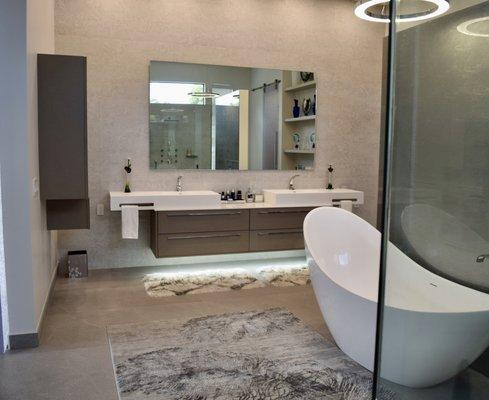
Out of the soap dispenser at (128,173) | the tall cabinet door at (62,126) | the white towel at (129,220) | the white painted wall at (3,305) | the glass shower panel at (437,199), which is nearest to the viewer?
the glass shower panel at (437,199)

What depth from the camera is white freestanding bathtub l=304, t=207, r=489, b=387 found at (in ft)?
6.93

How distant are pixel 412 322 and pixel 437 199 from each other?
549mm

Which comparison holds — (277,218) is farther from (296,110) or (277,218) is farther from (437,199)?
(437,199)

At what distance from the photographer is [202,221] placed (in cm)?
494

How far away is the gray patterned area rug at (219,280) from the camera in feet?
15.1

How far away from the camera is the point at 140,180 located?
5.26 metres

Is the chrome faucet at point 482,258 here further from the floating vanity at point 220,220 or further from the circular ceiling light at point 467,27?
the floating vanity at point 220,220

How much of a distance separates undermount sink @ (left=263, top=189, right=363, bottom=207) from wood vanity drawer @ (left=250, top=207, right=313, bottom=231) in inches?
3.6

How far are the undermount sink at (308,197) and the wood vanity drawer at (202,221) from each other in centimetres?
42

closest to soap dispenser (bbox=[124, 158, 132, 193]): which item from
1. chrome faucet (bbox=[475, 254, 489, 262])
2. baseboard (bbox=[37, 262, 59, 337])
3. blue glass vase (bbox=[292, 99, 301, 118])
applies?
baseboard (bbox=[37, 262, 59, 337])

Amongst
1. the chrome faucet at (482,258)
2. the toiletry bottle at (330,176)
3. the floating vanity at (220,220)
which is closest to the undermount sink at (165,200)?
the floating vanity at (220,220)

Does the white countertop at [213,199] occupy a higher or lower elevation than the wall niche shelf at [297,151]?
lower

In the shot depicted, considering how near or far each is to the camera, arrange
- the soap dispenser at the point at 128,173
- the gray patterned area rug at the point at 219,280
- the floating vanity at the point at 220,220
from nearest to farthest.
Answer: the gray patterned area rug at the point at 219,280 → the floating vanity at the point at 220,220 → the soap dispenser at the point at 128,173

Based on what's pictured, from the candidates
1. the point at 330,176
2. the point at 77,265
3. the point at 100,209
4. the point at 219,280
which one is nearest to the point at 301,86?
the point at 330,176
